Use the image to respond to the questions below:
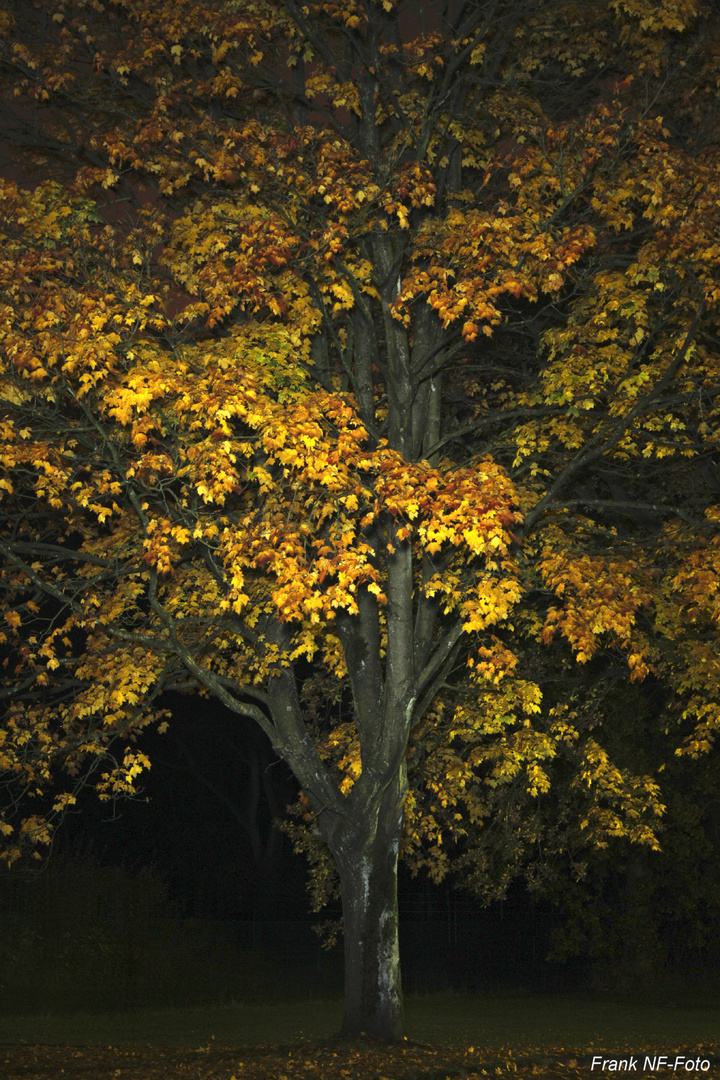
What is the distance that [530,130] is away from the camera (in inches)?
574

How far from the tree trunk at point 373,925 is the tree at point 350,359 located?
4 cm

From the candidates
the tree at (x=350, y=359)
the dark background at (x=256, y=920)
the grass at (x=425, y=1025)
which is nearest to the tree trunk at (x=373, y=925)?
the tree at (x=350, y=359)

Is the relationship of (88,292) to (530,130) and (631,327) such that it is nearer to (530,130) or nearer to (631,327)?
(530,130)

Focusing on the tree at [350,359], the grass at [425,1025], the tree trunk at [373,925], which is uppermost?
the tree at [350,359]

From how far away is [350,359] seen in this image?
54.5ft

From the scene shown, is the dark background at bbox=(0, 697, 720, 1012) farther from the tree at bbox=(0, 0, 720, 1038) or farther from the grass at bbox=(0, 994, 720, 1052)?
the tree at bbox=(0, 0, 720, 1038)

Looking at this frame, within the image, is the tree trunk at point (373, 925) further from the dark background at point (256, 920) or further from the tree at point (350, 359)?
the dark background at point (256, 920)

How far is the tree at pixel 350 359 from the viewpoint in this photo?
1271 cm

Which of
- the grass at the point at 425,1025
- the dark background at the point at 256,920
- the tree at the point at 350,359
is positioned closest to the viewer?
the tree at the point at 350,359

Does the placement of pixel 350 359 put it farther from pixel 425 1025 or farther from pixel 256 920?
pixel 256 920

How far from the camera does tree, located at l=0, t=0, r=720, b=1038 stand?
1271cm

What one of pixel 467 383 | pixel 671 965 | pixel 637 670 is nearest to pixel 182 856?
pixel 671 965

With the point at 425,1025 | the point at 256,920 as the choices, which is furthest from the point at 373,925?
the point at 256,920

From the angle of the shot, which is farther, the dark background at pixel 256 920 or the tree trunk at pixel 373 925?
the dark background at pixel 256 920
